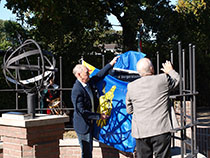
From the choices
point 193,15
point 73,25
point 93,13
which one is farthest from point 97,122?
point 193,15

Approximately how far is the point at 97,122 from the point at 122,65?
1139 millimetres

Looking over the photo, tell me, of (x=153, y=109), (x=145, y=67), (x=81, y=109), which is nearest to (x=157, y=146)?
(x=153, y=109)

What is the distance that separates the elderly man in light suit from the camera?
374cm

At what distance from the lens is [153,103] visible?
12.3ft

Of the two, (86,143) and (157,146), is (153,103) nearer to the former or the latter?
(157,146)

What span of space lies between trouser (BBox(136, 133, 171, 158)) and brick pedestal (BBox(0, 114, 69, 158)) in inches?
49.3

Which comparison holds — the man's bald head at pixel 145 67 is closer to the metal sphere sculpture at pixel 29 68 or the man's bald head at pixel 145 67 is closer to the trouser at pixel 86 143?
Answer: the metal sphere sculpture at pixel 29 68

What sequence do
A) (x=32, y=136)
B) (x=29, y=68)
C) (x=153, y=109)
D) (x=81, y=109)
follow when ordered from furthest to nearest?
(x=81, y=109) → (x=29, y=68) → (x=32, y=136) → (x=153, y=109)

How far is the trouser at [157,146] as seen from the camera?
376 cm

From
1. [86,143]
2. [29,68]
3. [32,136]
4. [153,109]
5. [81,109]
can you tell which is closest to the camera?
[153,109]

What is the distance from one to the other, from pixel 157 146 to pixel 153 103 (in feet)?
1.68

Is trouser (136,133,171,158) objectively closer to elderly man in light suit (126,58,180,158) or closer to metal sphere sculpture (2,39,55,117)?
elderly man in light suit (126,58,180,158)

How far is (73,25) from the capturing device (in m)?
13.8

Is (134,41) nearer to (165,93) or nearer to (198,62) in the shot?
(198,62)
